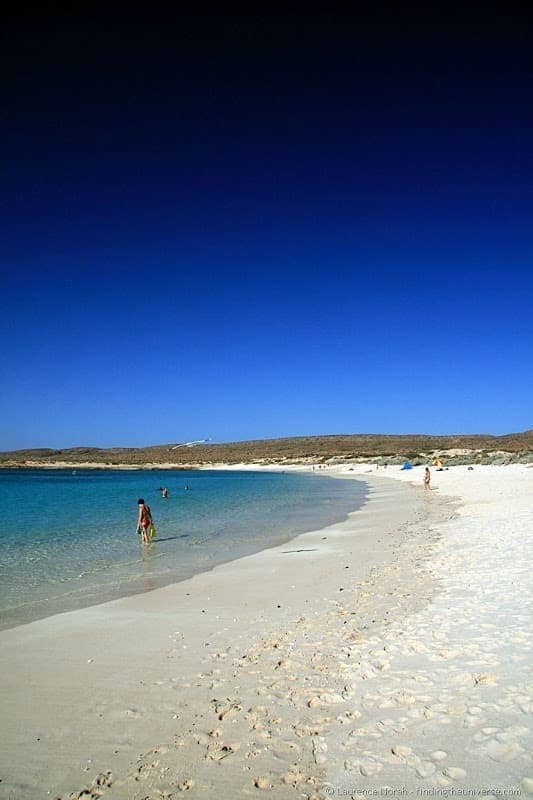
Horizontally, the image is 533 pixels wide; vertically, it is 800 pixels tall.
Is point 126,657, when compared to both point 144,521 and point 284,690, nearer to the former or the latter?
point 284,690

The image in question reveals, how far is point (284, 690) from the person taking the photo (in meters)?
5.32

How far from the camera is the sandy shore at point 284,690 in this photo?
393cm

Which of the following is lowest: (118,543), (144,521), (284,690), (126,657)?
(118,543)

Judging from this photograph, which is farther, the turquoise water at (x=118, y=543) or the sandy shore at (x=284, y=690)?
the turquoise water at (x=118, y=543)

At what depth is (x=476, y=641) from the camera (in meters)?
5.93

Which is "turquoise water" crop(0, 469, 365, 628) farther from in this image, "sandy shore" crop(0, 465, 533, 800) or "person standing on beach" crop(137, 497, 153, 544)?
"sandy shore" crop(0, 465, 533, 800)

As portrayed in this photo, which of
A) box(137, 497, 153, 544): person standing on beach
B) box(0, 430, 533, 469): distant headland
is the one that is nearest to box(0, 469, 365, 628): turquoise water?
box(137, 497, 153, 544): person standing on beach

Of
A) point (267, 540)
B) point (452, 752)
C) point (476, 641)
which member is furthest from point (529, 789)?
point (267, 540)

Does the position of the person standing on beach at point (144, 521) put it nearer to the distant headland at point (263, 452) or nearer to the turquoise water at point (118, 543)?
the turquoise water at point (118, 543)

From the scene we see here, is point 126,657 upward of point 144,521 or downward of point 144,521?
downward

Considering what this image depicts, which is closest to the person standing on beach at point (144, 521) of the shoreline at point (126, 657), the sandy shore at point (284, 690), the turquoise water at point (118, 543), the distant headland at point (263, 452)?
the turquoise water at point (118, 543)

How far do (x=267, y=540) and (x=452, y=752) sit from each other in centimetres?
1329

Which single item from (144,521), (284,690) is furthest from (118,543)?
(284,690)

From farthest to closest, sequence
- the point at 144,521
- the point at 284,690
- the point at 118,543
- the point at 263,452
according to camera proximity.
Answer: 1. the point at 263,452
2. the point at 118,543
3. the point at 144,521
4. the point at 284,690
